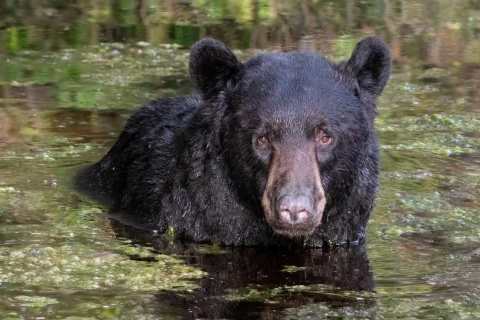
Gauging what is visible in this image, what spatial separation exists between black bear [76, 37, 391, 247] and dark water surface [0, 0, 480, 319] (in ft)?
0.63

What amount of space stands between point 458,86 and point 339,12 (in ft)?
16.8

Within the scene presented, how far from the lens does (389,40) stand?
48.2 feet

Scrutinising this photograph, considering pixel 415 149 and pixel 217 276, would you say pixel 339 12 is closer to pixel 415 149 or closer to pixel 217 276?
pixel 415 149

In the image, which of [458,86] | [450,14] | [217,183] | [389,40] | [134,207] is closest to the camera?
[217,183]

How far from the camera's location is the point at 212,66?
668 centimetres

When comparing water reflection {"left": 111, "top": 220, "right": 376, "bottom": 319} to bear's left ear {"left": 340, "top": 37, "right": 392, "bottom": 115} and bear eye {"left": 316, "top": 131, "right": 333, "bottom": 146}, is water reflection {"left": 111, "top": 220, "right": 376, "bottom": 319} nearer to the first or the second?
bear eye {"left": 316, "top": 131, "right": 333, "bottom": 146}

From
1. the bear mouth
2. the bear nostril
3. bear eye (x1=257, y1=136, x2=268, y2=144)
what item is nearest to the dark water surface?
the bear mouth

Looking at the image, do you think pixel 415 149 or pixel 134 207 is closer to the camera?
pixel 134 207

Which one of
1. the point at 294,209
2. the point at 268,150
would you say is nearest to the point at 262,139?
the point at 268,150

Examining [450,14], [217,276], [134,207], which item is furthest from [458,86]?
[217,276]

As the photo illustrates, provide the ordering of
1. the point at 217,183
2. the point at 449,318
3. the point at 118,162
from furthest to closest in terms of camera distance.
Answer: the point at 118,162
the point at 217,183
the point at 449,318

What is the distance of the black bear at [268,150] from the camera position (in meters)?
6.14

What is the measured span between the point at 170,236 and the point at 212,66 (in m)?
1.25

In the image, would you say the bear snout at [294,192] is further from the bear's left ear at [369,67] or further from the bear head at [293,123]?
the bear's left ear at [369,67]
